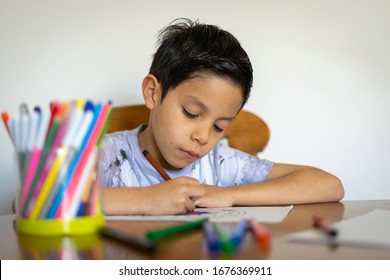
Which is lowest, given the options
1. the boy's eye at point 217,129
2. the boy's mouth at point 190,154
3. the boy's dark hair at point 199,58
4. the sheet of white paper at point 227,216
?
the sheet of white paper at point 227,216

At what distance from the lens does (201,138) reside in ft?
3.01

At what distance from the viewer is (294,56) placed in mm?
1457

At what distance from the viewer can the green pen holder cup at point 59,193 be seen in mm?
485

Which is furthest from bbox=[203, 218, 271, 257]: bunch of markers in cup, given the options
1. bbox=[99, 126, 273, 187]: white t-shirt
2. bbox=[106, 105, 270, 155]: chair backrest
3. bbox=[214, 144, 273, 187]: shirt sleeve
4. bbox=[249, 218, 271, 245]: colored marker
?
bbox=[106, 105, 270, 155]: chair backrest

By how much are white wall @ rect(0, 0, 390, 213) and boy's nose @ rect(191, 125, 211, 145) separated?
Answer: 51cm

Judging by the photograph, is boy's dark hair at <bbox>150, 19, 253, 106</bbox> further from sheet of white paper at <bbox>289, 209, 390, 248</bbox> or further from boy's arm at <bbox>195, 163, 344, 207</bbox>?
sheet of white paper at <bbox>289, 209, 390, 248</bbox>

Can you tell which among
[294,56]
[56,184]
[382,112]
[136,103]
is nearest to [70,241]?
[56,184]

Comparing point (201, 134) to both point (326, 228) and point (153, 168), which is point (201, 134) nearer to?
point (153, 168)

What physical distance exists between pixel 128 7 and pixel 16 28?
0.32 m

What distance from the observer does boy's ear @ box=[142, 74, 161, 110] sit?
1.05 m

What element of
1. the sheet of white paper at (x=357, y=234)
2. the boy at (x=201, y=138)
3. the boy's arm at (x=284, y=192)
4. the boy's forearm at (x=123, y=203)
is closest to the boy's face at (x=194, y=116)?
the boy at (x=201, y=138)

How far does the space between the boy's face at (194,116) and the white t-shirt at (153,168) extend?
0.07 meters

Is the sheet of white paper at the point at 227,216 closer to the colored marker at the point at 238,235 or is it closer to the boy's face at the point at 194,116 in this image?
the colored marker at the point at 238,235
